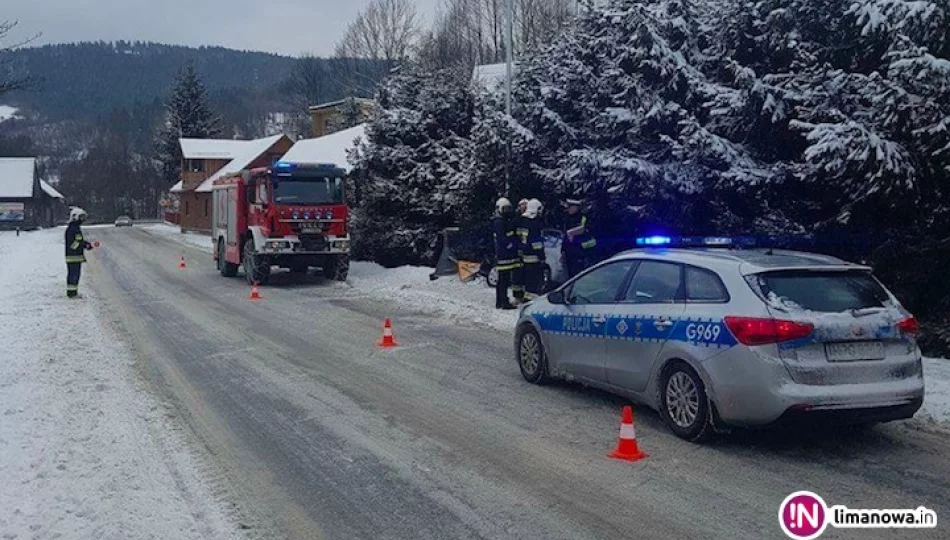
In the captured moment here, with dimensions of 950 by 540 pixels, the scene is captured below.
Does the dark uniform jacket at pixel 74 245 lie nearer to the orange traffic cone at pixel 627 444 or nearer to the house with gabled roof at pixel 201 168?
the orange traffic cone at pixel 627 444

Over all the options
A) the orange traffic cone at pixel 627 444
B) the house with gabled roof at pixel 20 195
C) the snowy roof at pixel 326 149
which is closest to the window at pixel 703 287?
the orange traffic cone at pixel 627 444

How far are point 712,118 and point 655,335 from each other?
7.24 m

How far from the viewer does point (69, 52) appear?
6535 inches

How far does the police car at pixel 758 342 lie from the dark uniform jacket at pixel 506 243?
24.0 ft

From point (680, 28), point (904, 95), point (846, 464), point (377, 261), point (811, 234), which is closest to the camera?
point (846, 464)

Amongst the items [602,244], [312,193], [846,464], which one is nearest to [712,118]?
[602,244]

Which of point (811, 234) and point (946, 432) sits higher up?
point (811, 234)

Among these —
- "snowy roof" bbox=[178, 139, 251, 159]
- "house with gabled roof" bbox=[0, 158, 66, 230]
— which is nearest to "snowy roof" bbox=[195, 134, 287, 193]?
"snowy roof" bbox=[178, 139, 251, 159]

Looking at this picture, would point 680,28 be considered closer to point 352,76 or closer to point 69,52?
point 352,76

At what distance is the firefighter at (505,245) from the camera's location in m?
15.2

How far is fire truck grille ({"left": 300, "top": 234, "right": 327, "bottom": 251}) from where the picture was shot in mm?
20594

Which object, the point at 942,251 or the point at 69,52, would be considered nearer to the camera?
the point at 942,251

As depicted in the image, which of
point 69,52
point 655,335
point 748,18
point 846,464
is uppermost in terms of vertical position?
point 69,52

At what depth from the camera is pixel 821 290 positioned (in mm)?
6648
